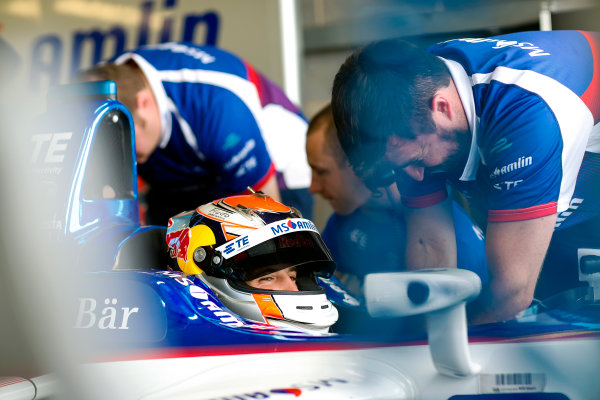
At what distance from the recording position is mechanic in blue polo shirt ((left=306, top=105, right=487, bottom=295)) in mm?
971

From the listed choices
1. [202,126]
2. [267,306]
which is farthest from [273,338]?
[202,126]

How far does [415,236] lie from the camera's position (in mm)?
1091

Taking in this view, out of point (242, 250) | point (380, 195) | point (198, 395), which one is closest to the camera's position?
point (198, 395)

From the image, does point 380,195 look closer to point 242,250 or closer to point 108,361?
point 242,250

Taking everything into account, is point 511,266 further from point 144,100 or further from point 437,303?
point 144,100

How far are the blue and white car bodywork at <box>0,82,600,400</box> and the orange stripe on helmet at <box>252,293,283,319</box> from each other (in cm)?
4

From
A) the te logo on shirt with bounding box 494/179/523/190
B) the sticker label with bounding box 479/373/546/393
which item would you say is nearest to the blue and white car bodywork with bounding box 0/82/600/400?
the sticker label with bounding box 479/373/546/393

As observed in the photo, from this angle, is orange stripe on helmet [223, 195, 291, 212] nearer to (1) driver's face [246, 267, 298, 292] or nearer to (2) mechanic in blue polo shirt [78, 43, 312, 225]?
(1) driver's face [246, 267, 298, 292]

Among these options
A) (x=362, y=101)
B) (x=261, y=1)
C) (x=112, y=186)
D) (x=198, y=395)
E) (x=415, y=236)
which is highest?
(x=261, y=1)

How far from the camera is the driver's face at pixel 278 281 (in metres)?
1.06

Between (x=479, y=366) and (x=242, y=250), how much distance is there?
15.5 inches

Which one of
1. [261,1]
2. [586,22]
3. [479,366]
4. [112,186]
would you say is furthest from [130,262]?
[261,1]

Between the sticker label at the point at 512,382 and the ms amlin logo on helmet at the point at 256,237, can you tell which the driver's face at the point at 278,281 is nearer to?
the ms amlin logo on helmet at the point at 256,237

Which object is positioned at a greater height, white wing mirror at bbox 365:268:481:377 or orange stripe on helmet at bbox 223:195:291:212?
orange stripe on helmet at bbox 223:195:291:212
